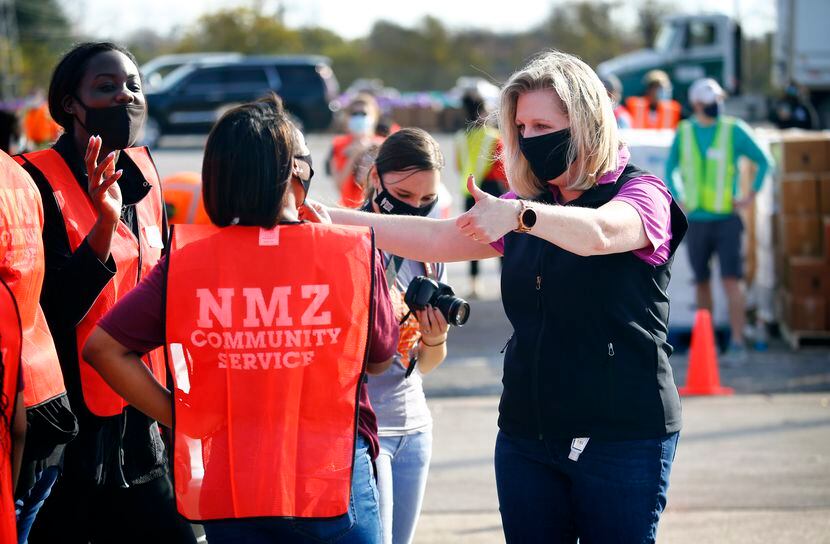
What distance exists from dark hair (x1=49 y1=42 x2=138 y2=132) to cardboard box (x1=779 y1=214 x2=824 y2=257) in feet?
22.6

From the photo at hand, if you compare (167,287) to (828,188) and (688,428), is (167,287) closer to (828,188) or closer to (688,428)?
(688,428)

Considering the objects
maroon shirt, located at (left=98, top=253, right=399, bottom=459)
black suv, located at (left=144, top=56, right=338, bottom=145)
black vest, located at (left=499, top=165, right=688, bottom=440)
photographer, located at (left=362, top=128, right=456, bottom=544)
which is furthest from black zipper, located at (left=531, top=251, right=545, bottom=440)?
black suv, located at (left=144, top=56, right=338, bottom=145)

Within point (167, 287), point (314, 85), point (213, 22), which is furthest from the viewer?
point (213, 22)

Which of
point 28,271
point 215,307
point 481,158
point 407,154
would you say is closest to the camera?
point 215,307

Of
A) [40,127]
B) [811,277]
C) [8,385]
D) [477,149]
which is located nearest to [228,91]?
[40,127]

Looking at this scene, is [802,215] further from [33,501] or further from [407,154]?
[33,501]

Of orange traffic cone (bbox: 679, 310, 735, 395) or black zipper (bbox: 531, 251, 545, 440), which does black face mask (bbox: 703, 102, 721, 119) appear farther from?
black zipper (bbox: 531, 251, 545, 440)

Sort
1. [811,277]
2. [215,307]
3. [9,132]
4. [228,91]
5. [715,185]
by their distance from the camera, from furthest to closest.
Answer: [228,91] → [811,277] → [715,185] → [9,132] → [215,307]

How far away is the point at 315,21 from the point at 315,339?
6923 centimetres

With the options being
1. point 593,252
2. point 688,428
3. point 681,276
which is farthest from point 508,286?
point 681,276

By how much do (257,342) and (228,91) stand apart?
3008 centimetres

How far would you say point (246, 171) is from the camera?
2412mm

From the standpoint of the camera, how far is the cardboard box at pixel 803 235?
8.93 meters

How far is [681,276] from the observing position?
29.6 feet
